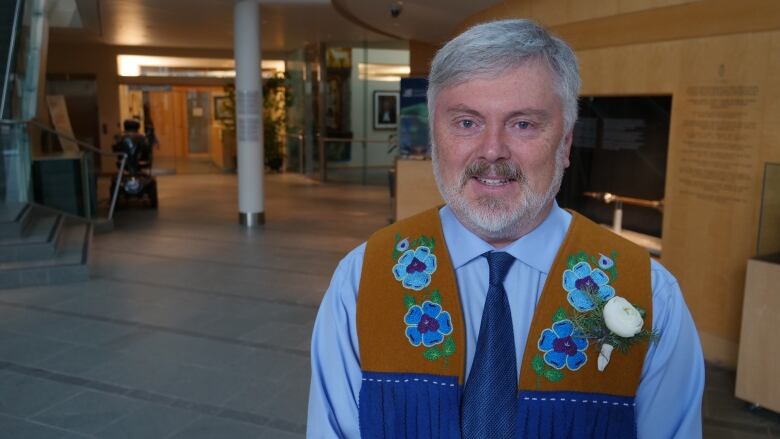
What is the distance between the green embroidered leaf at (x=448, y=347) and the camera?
1.39 metres

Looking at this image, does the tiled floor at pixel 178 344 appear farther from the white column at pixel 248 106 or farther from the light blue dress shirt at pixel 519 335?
the light blue dress shirt at pixel 519 335

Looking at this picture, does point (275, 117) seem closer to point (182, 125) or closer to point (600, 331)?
point (182, 125)

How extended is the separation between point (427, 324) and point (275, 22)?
11650 millimetres

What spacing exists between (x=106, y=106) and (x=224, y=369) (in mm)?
15089

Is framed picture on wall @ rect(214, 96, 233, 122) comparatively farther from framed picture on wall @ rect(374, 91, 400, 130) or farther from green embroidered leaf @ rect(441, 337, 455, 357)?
green embroidered leaf @ rect(441, 337, 455, 357)

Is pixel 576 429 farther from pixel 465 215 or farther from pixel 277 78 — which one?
pixel 277 78

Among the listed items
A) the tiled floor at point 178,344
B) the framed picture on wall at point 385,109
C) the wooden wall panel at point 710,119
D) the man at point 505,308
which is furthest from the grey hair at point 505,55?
the framed picture on wall at point 385,109

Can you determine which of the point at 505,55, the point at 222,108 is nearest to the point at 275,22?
the point at 222,108

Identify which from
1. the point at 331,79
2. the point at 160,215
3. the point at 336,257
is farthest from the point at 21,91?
the point at 331,79

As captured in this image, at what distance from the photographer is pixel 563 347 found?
1.39 meters

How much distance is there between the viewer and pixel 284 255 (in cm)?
812

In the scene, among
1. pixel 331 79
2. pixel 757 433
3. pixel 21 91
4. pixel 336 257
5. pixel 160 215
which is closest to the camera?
pixel 757 433

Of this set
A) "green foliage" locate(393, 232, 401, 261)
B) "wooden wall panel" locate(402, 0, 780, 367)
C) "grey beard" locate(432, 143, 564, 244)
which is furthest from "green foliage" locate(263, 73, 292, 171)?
"grey beard" locate(432, 143, 564, 244)

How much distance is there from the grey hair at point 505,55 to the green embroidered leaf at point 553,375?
1.60ft
